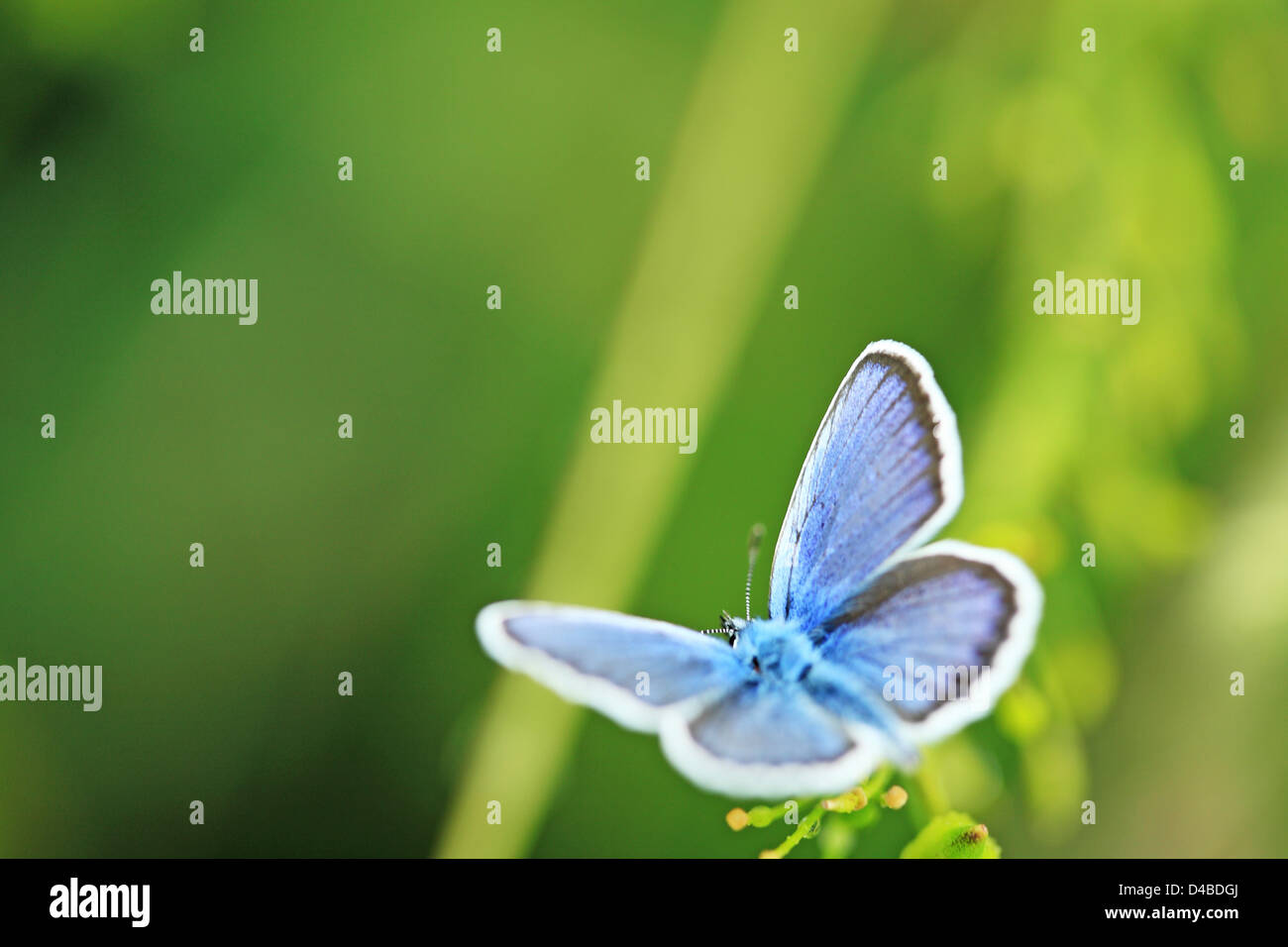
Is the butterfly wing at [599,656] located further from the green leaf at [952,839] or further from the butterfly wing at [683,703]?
the green leaf at [952,839]

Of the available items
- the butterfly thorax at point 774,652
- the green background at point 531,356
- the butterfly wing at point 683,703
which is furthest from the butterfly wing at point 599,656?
the green background at point 531,356

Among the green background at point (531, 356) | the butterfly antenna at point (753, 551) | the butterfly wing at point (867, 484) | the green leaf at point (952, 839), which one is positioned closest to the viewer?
the green leaf at point (952, 839)

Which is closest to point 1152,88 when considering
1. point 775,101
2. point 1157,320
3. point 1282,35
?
point 1282,35

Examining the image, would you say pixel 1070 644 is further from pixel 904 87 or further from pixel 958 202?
pixel 904 87

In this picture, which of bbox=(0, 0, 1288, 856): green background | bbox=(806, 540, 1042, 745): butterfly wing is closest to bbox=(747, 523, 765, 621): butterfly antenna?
bbox=(0, 0, 1288, 856): green background

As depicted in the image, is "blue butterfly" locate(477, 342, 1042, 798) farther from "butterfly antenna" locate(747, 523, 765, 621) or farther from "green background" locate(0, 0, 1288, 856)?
"green background" locate(0, 0, 1288, 856)

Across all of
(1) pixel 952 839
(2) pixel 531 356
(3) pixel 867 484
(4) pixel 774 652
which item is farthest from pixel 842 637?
(2) pixel 531 356

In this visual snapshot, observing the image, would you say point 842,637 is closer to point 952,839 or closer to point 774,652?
point 774,652
